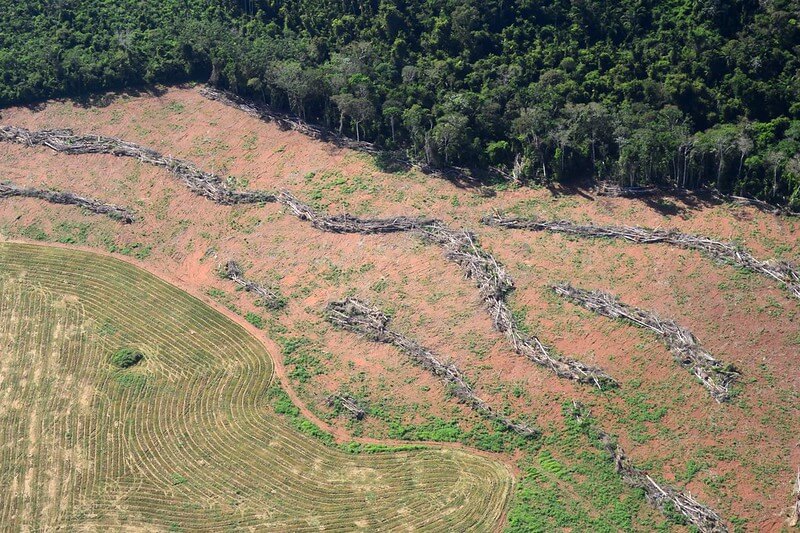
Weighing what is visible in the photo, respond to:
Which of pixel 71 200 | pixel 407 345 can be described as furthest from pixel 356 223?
pixel 71 200

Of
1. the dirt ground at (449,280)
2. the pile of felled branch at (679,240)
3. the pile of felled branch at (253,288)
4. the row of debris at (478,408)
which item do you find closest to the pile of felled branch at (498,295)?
the dirt ground at (449,280)

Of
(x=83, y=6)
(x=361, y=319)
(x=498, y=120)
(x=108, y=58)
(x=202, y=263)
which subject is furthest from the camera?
(x=83, y=6)

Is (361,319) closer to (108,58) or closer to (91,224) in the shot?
(91,224)

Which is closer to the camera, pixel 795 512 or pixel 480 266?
pixel 795 512

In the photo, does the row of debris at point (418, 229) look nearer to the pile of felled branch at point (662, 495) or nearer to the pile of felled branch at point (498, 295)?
the pile of felled branch at point (498, 295)

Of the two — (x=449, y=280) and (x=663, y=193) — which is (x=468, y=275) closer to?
(x=449, y=280)

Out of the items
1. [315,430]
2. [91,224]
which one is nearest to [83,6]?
[91,224]
